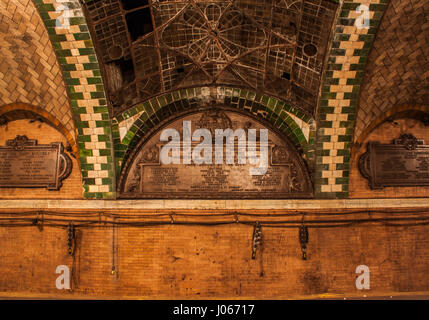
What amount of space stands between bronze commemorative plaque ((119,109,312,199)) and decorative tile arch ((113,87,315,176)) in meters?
0.23

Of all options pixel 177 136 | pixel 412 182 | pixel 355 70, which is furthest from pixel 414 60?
pixel 177 136

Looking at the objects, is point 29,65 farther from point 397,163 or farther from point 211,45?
point 397,163

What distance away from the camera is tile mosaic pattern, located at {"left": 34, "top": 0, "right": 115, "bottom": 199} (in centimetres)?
636

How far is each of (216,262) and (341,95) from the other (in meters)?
4.12

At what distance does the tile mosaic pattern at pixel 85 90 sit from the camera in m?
6.36

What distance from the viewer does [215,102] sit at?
764cm

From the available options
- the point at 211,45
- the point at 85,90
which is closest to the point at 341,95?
the point at 211,45

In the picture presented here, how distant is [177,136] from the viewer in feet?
24.9

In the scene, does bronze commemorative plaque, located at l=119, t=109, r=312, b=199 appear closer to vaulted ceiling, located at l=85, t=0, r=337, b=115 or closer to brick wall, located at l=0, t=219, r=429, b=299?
brick wall, located at l=0, t=219, r=429, b=299

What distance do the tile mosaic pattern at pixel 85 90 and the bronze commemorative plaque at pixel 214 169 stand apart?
1.71 ft

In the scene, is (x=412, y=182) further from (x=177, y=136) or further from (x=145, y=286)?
(x=145, y=286)

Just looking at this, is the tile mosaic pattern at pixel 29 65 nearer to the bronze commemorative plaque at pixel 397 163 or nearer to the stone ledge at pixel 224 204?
the stone ledge at pixel 224 204

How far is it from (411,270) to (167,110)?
595 centimetres

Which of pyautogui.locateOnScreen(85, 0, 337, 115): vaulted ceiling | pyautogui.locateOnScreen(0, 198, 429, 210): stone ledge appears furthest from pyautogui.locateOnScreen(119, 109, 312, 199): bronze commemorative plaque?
pyautogui.locateOnScreen(85, 0, 337, 115): vaulted ceiling
